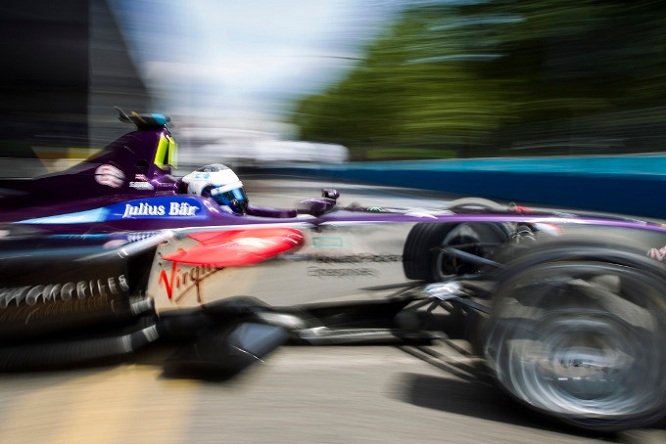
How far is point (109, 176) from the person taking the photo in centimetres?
347

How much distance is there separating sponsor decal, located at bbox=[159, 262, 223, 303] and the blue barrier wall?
5.18 m

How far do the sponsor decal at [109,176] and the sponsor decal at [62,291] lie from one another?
1208 mm

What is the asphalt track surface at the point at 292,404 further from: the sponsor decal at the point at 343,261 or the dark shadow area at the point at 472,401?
the sponsor decal at the point at 343,261

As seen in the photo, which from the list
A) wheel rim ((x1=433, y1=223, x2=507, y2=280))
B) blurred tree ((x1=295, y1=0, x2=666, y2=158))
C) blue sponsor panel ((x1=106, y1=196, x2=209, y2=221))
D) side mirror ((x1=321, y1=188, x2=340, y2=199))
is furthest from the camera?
blurred tree ((x1=295, y1=0, x2=666, y2=158))

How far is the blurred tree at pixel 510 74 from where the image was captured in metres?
9.87

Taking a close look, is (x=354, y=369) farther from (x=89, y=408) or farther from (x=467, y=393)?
(x=89, y=408)

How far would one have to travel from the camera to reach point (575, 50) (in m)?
11.1

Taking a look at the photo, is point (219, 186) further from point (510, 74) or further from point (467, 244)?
point (510, 74)

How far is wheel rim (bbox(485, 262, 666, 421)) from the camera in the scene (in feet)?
6.33

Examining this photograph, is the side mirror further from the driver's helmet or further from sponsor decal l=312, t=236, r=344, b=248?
sponsor decal l=312, t=236, r=344, b=248

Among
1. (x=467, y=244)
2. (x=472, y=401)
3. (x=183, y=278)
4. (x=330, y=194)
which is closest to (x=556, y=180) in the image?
(x=330, y=194)

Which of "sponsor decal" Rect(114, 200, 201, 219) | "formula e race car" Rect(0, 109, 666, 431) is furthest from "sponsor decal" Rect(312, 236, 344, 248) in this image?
"sponsor decal" Rect(114, 200, 201, 219)

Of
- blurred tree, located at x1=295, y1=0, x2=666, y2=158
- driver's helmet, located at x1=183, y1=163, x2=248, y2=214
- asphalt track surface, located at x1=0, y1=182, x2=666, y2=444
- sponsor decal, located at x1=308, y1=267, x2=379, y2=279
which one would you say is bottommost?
asphalt track surface, located at x1=0, y1=182, x2=666, y2=444

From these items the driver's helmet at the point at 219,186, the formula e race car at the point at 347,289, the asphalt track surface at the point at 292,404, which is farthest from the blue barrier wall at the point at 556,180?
the asphalt track surface at the point at 292,404
